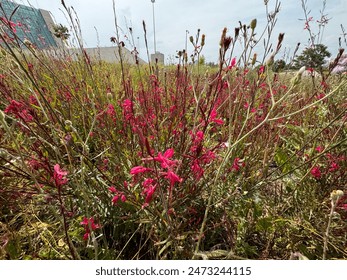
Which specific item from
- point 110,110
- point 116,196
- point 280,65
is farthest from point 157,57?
point 116,196

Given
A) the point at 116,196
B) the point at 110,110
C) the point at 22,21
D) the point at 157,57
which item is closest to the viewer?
the point at 116,196

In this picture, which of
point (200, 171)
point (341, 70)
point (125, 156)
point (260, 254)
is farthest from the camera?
point (341, 70)

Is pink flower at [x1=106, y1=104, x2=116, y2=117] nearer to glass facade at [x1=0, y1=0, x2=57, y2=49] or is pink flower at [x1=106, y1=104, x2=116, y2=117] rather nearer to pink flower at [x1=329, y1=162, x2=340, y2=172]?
glass facade at [x1=0, y1=0, x2=57, y2=49]

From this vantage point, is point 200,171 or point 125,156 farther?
point 125,156

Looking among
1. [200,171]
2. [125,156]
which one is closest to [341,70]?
[200,171]

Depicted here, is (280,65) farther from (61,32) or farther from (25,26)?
(25,26)

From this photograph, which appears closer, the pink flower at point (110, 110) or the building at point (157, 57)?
the pink flower at point (110, 110)

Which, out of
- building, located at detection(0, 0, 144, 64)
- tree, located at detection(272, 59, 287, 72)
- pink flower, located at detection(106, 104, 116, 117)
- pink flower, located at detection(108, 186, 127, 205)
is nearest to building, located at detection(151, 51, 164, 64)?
building, located at detection(0, 0, 144, 64)

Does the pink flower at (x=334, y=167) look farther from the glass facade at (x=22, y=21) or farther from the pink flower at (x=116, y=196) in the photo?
the glass facade at (x=22, y=21)

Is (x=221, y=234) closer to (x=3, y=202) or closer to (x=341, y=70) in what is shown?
(x=3, y=202)

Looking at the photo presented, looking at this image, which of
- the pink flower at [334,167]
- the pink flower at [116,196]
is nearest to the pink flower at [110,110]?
the pink flower at [116,196]
